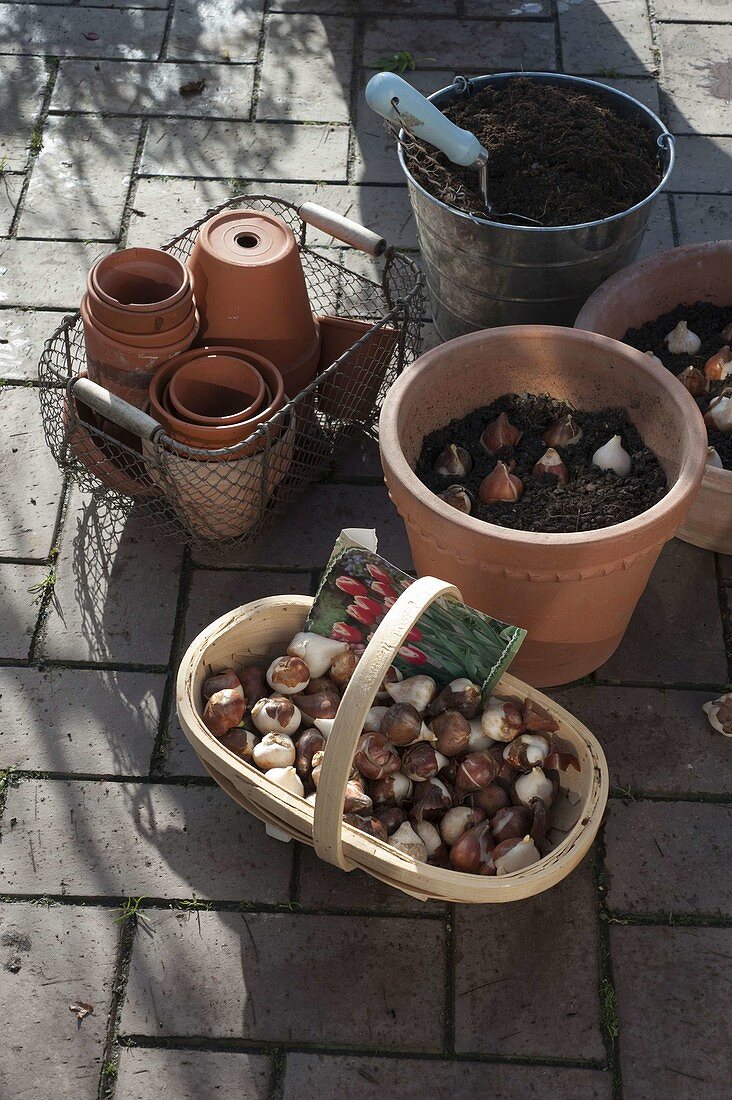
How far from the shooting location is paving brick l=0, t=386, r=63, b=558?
8.64 ft

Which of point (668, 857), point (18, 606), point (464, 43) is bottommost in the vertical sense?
point (18, 606)

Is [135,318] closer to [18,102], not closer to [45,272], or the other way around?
[45,272]

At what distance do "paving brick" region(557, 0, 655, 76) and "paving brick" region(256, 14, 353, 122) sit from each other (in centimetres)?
81

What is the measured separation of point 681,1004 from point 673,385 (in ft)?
3.97

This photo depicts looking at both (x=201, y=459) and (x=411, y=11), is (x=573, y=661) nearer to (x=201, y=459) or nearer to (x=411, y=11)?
(x=201, y=459)

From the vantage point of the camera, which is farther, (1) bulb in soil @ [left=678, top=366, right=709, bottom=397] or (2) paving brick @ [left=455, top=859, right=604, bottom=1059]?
(1) bulb in soil @ [left=678, top=366, right=709, bottom=397]

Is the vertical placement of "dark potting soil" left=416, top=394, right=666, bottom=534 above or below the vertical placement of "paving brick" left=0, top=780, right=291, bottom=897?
above

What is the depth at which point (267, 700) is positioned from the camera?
205 centimetres

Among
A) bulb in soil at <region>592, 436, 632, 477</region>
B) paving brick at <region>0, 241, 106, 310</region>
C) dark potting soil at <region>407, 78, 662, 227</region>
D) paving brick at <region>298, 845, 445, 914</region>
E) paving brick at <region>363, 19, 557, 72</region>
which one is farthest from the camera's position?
paving brick at <region>363, 19, 557, 72</region>

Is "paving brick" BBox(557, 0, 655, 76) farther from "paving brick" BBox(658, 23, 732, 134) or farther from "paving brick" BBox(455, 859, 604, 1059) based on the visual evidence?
"paving brick" BBox(455, 859, 604, 1059)

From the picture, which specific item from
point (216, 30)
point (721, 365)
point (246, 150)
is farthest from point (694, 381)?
point (216, 30)

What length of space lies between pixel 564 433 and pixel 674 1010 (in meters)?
1.16

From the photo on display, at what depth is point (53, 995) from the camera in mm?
1989

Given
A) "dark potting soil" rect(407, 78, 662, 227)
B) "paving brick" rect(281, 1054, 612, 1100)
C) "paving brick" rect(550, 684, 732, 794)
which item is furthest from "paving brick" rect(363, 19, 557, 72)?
"paving brick" rect(281, 1054, 612, 1100)
